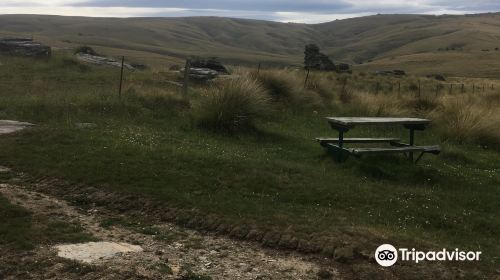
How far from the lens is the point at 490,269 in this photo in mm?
5535

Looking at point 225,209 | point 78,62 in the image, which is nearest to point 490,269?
point 225,209

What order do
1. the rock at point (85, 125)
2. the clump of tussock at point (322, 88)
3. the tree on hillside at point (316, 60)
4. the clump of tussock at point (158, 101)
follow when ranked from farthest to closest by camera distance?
the tree on hillside at point (316, 60)
the clump of tussock at point (322, 88)
the clump of tussock at point (158, 101)
the rock at point (85, 125)

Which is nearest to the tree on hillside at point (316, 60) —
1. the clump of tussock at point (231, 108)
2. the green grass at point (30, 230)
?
the clump of tussock at point (231, 108)

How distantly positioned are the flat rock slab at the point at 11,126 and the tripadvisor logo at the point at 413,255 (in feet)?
25.9

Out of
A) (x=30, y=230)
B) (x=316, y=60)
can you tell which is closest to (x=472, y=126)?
(x=30, y=230)

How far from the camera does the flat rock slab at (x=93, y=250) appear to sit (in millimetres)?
5273

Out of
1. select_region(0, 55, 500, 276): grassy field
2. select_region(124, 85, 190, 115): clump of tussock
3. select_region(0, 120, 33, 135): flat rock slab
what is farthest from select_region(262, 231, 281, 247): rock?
select_region(124, 85, 190, 115): clump of tussock

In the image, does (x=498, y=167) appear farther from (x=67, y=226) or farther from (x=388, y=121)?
(x=67, y=226)

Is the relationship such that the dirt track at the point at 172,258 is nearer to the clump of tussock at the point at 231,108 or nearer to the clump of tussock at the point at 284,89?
the clump of tussock at the point at 231,108

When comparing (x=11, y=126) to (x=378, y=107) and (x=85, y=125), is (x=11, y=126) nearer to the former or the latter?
(x=85, y=125)

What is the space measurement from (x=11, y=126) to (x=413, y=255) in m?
8.76

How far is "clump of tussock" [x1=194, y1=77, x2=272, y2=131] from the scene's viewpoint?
1238 centimetres

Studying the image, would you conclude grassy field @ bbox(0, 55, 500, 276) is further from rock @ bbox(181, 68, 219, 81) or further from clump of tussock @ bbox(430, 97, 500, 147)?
rock @ bbox(181, 68, 219, 81)

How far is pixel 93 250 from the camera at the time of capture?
Result: 18.0ft
